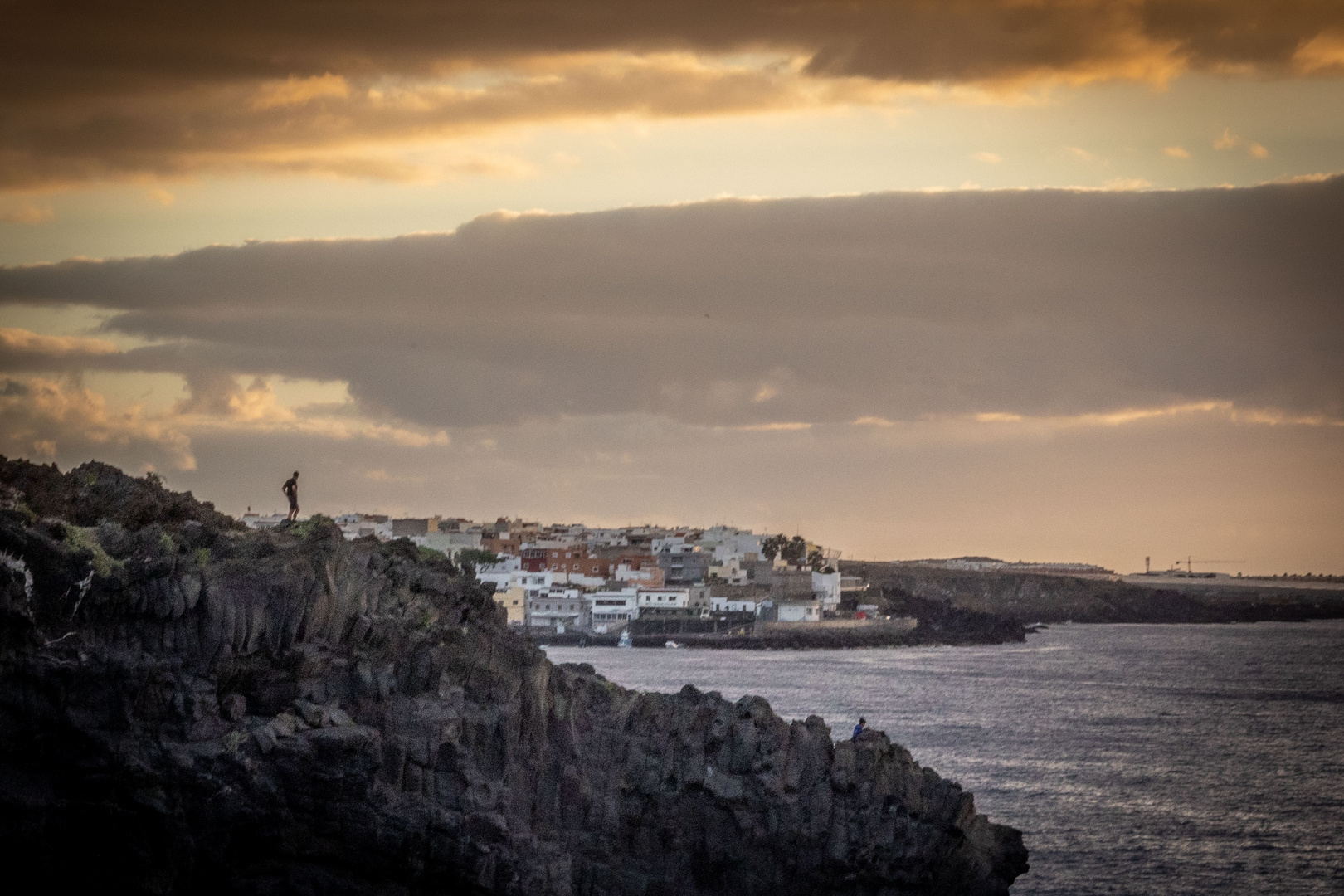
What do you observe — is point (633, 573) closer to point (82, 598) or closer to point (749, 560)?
point (749, 560)

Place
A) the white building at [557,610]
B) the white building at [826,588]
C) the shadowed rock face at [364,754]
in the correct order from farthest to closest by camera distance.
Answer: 1. the white building at [826,588]
2. the white building at [557,610]
3. the shadowed rock face at [364,754]

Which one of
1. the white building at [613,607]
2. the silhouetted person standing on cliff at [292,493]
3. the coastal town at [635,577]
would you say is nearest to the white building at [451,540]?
the coastal town at [635,577]

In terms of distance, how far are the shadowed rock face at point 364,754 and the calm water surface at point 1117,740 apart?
5515 mm

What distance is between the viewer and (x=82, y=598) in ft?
75.4

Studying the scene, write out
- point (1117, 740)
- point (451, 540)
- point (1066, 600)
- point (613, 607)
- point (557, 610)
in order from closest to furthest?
1. point (1117, 740)
2. point (557, 610)
3. point (613, 607)
4. point (451, 540)
5. point (1066, 600)

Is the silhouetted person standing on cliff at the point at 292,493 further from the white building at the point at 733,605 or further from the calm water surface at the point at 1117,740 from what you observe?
the white building at the point at 733,605

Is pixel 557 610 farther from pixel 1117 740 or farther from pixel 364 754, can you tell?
pixel 364 754

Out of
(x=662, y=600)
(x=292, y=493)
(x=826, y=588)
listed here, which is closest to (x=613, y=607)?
(x=662, y=600)

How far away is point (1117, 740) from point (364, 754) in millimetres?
33268

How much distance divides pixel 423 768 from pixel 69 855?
15.6 feet

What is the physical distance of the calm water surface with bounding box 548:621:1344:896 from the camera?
32.1 meters

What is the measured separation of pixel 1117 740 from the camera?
1987 inches

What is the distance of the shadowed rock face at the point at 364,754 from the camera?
2194 centimetres

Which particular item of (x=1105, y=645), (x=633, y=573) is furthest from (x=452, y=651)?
(x=633, y=573)
